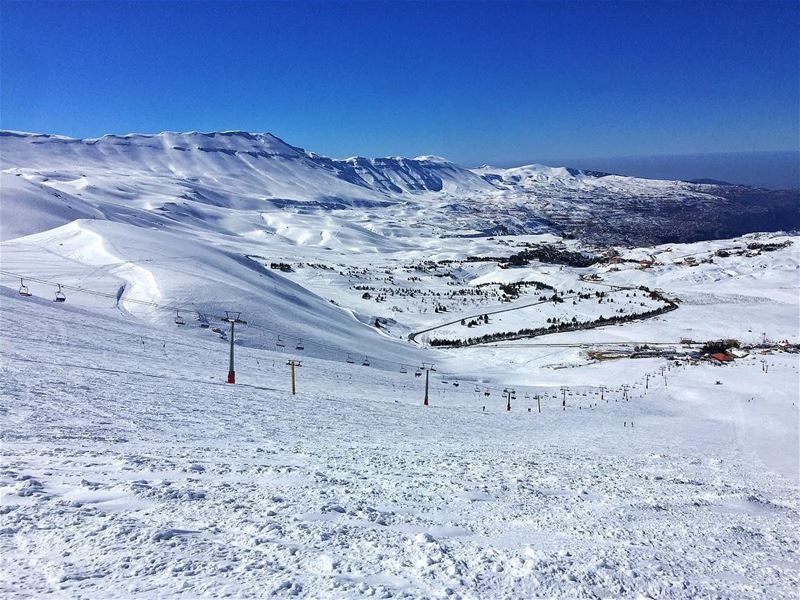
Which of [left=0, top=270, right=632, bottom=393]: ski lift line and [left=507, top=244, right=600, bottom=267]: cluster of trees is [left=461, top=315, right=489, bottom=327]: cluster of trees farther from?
[left=507, top=244, right=600, bottom=267]: cluster of trees

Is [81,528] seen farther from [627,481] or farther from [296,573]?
[627,481]

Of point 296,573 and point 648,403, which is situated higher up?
point 296,573

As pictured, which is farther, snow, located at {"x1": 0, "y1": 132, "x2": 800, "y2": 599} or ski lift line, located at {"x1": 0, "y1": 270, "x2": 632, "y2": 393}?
ski lift line, located at {"x1": 0, "y1": 270, "x2": 632, "y2": 393}

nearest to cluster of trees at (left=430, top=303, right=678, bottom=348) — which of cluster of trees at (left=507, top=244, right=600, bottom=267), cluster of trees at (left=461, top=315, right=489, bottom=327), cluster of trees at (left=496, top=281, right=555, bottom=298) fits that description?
cluster of trees at (left=461, top=315, right=489, bottom=327)

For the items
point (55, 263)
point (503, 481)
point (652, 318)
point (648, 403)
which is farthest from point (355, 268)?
point (503, 481)

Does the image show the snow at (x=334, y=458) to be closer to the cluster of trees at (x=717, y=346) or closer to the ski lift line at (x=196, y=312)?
the ski lift line at (x=196, y=312)

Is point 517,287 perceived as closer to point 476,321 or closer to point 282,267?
point 476,321

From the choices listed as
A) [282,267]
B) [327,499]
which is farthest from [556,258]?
[327,499]
